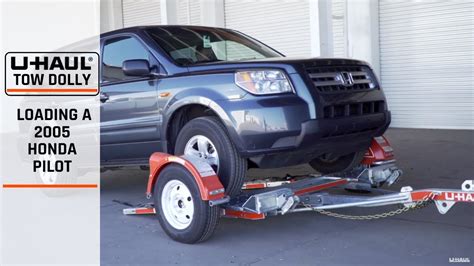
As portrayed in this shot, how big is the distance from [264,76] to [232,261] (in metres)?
1.54

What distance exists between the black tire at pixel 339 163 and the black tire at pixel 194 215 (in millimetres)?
1720

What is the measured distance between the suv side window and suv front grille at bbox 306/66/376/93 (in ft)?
5.97

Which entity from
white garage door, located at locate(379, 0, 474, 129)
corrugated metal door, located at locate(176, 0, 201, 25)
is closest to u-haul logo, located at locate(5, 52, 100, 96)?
white garage door, located at locate(379, 0, 474, 129)

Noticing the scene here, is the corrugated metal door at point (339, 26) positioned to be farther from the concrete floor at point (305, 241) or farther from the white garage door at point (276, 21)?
the concrete floor at point (305, 241)

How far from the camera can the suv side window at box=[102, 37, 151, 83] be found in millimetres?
5930

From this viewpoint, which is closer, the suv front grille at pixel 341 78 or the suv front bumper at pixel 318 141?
Result: the suv front bumper at pixel 318 141

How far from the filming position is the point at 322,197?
5.10 m

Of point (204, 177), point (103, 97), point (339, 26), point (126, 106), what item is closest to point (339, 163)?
point (204, 177)

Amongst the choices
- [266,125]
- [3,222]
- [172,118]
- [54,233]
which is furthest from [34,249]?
[266,125]

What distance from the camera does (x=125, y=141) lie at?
593cm

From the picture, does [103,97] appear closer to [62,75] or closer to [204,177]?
[62,75]

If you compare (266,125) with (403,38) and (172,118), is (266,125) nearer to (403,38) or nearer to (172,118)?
(172,118)

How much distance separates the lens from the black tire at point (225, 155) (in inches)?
193

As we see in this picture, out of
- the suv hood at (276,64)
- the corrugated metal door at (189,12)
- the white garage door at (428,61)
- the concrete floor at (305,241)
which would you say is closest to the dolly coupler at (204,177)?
the concrete floor at (305,241)
